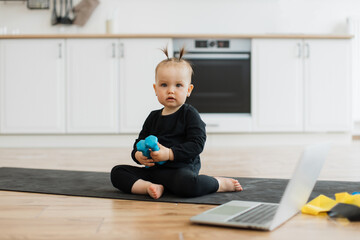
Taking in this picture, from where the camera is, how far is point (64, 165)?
7.83ft

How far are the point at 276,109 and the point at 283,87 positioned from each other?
0.20 m

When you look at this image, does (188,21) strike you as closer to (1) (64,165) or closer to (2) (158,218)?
(1) (64,165)

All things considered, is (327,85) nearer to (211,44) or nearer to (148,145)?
(211,44)

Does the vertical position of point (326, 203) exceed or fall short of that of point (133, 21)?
it falls short

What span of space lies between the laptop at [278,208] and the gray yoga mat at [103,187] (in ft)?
0.52

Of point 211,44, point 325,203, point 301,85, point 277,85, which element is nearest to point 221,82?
point 211,44

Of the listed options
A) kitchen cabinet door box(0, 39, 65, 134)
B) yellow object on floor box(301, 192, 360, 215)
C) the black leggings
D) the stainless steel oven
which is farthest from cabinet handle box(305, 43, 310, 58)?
yellow object on floor box(301, 192, 360, 215)

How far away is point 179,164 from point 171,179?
63mm

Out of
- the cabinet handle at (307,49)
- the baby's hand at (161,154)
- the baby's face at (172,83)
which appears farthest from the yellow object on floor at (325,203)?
the cabinet handle at (307,49)

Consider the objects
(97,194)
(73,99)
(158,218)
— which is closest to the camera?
(158,218)

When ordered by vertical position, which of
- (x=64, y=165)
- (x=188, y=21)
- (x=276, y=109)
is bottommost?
(x=64, y=165)

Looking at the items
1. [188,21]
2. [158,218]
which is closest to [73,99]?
[188,21]

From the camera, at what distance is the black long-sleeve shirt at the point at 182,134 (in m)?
1.43

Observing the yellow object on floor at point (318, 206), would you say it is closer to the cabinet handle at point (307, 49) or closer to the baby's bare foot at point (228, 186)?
the baby's bare foot at point (228, 186)
